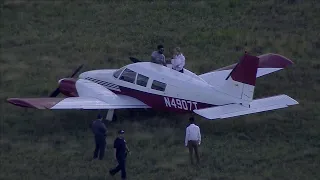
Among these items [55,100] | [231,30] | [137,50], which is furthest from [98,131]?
[231,30]

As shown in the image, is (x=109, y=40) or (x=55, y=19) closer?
(x=109, y=40)

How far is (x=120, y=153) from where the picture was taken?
2470cm

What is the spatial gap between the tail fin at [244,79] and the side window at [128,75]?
3707 mm

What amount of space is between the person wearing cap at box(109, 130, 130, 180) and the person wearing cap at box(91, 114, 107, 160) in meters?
1.60

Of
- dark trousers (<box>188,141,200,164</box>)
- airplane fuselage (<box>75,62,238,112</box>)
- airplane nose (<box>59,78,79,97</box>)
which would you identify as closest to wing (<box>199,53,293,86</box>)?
airplane fuselage (<box>75,62,238,112</box>)

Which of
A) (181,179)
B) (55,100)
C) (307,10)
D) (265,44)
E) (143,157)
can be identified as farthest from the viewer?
(307,10)

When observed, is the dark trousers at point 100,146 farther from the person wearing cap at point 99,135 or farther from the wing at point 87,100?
the wing at point 87,100

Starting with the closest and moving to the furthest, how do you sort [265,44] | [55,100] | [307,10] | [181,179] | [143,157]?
[181,179] → [143,157] → [55,100] → [265,44] → [307,10]

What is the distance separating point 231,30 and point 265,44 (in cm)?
230

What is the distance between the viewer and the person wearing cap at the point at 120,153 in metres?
24.6

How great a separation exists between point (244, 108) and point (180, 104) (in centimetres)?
250

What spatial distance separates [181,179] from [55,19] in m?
21.0

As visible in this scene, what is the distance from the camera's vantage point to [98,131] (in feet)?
86.8

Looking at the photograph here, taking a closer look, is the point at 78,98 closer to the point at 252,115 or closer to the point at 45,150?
the point at 45,150
